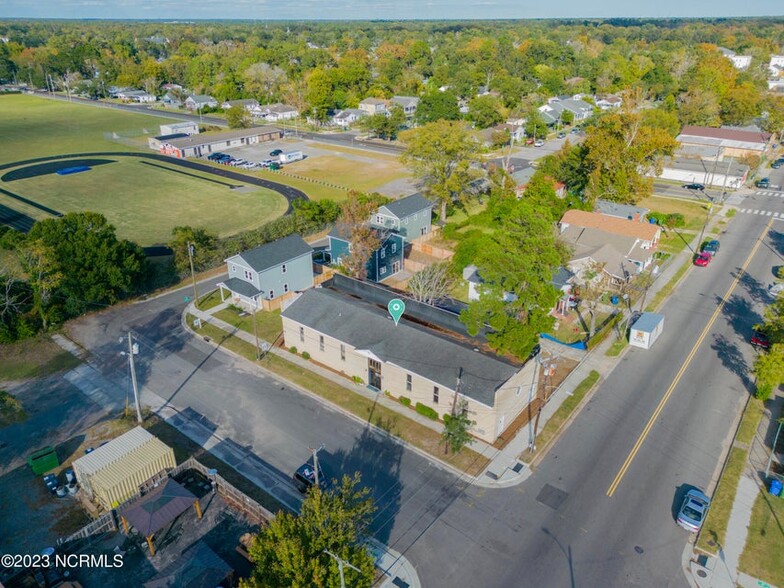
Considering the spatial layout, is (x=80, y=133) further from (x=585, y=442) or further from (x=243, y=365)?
(x=585, y=442)

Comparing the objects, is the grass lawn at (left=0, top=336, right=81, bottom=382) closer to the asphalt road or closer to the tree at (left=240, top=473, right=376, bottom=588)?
the asphalt road

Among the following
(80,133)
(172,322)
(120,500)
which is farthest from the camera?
(80,133)

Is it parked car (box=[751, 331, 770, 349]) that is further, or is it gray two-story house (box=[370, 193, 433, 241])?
gray two-story house (box=[370, 193, 433, 241])

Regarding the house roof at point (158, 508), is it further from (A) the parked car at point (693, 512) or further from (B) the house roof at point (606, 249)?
(B) the house roof at point (606, 249)

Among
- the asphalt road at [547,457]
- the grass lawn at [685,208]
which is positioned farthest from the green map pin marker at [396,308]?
the grass lawn at [685,208]

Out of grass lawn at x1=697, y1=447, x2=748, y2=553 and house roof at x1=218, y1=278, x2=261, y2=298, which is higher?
house roof at x1=218, y1=278, x2=261, y2=298

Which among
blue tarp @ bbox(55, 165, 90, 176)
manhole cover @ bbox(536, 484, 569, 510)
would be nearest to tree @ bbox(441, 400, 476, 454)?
manhole cover @ bbox(536, 484, 569, 510)

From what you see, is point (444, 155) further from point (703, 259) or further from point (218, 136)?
point (218, 136)

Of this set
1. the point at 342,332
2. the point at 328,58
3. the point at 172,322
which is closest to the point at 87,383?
the point at 172,322
